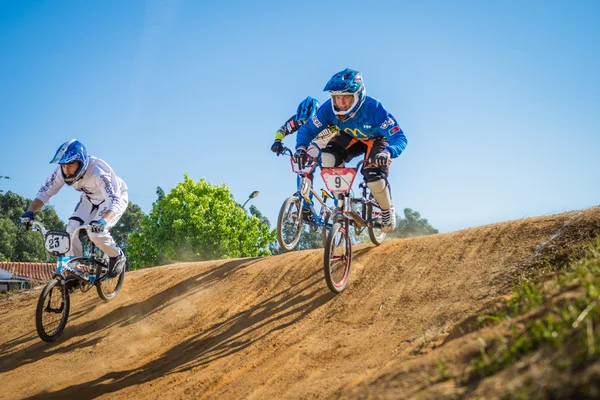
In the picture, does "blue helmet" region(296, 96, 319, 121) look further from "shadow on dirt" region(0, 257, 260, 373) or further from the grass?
the grass

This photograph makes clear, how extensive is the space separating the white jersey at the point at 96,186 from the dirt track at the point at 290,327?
203 centimetres

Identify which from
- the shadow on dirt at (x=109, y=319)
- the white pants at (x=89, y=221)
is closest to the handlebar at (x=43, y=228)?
the white pants at (x=89, y=221)

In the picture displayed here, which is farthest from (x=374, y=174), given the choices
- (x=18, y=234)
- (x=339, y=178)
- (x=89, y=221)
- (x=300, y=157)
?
(x=18, y=234)

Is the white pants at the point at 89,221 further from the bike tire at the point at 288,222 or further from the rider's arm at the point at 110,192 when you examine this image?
the bike tire at the point at 288,222

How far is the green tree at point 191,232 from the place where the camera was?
136 ft

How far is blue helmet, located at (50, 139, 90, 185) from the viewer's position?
327 inches

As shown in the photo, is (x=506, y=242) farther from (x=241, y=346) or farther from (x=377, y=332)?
(x=241, y=346)

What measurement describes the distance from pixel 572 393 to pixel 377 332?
11.4ft

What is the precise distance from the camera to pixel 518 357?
10.5ft

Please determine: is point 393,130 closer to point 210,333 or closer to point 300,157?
point 300,157

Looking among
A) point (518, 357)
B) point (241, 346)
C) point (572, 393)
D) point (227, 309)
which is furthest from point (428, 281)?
point (572, 393)

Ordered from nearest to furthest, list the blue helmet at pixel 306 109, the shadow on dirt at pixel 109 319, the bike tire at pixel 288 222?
the shadow on dirt at pixel 109 319 < the bike tire at pixel 288 222 < the blue helmet at pixel 306 109

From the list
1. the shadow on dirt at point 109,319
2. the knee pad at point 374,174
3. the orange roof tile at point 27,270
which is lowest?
the shadow on dirt at point 109,319

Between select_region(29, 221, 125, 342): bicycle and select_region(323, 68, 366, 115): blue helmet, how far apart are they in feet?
14.5
